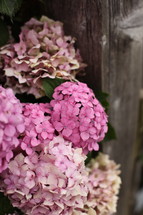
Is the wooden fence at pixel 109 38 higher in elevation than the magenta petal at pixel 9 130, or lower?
higher

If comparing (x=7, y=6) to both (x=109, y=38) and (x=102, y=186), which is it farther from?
(x=102, y=186)

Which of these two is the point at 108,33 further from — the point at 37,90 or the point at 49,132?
the point at 49,132

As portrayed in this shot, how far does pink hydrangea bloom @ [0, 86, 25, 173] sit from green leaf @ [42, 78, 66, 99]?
0.77 feet

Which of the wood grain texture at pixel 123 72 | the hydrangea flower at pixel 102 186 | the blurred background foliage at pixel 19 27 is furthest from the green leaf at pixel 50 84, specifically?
the hydrangea flower at pixel 102 186

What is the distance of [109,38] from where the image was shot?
60.2 inches

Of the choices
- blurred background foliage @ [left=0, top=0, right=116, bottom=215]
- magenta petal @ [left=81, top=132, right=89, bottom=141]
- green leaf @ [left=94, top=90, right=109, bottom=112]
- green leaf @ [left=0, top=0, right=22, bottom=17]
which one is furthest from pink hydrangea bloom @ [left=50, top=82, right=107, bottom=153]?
green leaf @ [left=0, top=0, right=22, bottom=17]

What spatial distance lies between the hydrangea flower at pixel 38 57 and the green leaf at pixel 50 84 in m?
0.02

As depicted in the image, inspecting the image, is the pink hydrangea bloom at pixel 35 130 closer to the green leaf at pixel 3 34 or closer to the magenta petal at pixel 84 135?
the magenta petal at pixel 84 135

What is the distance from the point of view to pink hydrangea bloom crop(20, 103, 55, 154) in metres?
1.26

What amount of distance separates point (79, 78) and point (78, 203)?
54 centimetres

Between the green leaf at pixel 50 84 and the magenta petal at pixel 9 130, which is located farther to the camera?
the green leaf at pixel 50 84

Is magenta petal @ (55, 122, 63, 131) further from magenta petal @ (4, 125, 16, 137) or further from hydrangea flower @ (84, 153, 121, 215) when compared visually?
hydrangea flower @ (84, 153, 121, 215)

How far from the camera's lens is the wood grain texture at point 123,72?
1.51 m

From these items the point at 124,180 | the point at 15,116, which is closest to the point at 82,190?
the point at 15,116
